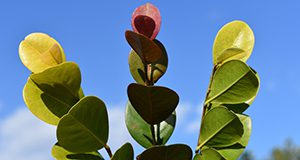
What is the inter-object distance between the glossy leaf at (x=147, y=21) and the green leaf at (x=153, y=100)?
0.10 m

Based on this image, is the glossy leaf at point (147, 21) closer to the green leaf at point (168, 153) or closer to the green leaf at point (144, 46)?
the green leaf at point (144, 46)

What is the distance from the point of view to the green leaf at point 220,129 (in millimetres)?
605

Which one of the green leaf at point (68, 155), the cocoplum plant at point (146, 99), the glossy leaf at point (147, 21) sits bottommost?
the green leaf at point (68, 155)

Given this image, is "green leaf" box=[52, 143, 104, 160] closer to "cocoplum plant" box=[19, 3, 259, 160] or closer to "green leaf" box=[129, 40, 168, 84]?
"cocoplum plant" box=[19, 3, 259, 160]

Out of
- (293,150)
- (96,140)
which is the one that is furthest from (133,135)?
(293,150)

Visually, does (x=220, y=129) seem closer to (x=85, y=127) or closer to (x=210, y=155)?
(x=210, y=155)

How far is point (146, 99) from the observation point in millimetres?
571

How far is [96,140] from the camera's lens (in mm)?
594

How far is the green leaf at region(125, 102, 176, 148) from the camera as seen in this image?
2.18 feet

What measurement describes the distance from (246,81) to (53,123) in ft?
0.82

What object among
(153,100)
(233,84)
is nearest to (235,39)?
(233,84)

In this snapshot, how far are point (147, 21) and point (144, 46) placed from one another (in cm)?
5

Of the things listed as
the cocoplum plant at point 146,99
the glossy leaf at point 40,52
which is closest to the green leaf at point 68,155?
the cocoplum plant at point 146,99

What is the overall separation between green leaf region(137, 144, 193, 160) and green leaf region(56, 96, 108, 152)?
0.06m
